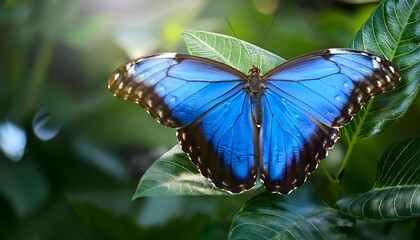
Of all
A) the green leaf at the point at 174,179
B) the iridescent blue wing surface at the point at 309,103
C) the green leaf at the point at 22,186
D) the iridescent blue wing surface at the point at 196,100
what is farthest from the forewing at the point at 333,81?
the green leaf at the point at 22,186

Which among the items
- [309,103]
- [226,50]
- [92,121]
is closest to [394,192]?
[309,103]

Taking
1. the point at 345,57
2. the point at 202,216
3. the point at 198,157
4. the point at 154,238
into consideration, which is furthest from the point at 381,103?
the point at 154,238

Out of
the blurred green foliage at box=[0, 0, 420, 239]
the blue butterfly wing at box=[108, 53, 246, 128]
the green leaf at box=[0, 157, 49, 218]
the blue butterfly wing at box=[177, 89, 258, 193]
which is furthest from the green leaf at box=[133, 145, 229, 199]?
the green leaf at box=[0, 157, 49, 218]

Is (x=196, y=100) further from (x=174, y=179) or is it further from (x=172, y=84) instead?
(x=174, y=179)

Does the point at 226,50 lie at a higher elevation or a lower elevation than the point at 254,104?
higher

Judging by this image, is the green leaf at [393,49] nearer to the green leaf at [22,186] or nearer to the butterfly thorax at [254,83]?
the butterfly thorax at [254,83]

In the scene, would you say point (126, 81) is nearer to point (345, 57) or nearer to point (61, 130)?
point (345, 57)

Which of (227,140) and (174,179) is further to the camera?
(227,140)
